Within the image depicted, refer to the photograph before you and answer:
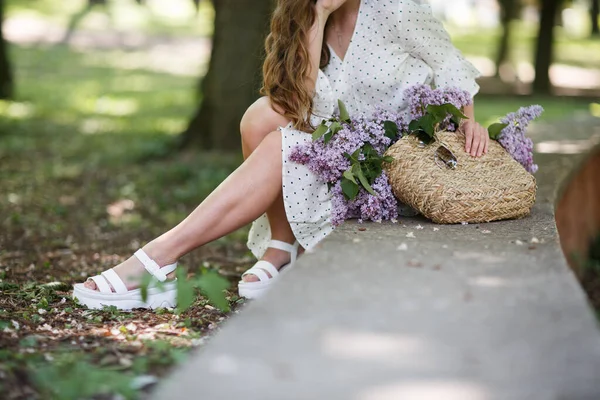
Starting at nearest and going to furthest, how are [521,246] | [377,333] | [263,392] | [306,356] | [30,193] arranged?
[263,392] < [306,356] < [377,333] < [521,246] < [30,193]

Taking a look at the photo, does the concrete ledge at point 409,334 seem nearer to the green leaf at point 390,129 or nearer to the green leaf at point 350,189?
the green leaf at point 350,189

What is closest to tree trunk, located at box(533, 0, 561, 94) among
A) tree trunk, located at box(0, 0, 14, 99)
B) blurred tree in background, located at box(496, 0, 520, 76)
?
blurred tree in background, located at box(496, 0, 520, 76)

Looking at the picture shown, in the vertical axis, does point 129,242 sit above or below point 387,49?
below

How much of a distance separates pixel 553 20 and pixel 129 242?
457 inches

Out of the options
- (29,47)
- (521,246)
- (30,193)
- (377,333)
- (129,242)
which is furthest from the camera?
(29,47)

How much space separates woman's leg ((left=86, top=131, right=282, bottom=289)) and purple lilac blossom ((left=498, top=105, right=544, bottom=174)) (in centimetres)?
100

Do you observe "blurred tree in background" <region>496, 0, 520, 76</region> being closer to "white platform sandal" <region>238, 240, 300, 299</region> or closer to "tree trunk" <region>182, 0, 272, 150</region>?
"tree trunk" <region>182, 0, 272, 150</region>

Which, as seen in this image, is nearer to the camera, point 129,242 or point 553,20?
point 129,242

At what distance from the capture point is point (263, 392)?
1.62 metres

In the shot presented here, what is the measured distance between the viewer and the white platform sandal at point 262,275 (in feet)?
10.6

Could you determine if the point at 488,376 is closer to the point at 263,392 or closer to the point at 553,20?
the point at 263,392

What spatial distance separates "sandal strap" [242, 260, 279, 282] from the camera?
128 inches

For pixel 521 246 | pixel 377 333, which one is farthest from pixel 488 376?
pixel 521 246

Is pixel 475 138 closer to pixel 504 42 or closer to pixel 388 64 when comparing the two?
pixel 388 64
